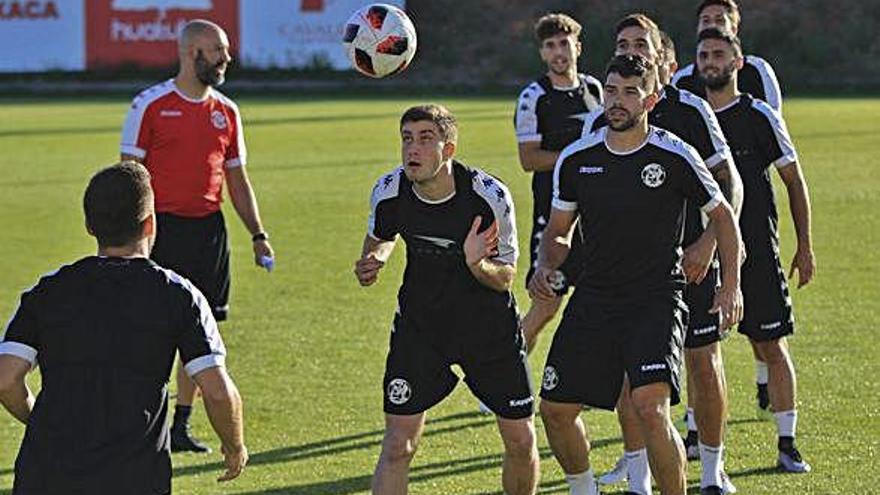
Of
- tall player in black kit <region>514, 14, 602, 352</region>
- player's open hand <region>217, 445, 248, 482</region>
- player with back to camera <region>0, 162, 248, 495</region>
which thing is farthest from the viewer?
tall player in black kit <region>514, 14, 602, 352</region>

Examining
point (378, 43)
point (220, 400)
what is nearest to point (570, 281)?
point (378, 43)

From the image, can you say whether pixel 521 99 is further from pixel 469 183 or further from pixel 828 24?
pixel 828 24

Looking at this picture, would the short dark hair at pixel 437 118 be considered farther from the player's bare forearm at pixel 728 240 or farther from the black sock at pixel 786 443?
the black sock at pixel 786 443

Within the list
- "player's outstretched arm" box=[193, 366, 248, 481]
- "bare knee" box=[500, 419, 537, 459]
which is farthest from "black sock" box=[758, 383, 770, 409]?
"player's outstretched arm" box=[193, 366, 248, 481]

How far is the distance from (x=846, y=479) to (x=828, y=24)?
39116mm

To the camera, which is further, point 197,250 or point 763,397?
point 763,397

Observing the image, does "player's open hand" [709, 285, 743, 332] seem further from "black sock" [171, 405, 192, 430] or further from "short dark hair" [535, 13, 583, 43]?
"black sock" [171, 405, 192, 430]

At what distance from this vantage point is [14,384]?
561 centimetres

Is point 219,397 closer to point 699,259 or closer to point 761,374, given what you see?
point 699,259

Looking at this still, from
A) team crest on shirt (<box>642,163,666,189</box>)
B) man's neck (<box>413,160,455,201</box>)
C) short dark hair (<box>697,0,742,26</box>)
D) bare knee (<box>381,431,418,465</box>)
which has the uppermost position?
short dark hair (<box>697,0,742,26</box>)

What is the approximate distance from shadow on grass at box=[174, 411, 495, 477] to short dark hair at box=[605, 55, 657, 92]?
10.1ft

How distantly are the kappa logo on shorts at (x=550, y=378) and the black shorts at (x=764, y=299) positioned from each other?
1.71 metres

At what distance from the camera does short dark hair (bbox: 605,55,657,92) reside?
7.68 m

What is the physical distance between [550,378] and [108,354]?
9.38 feet
